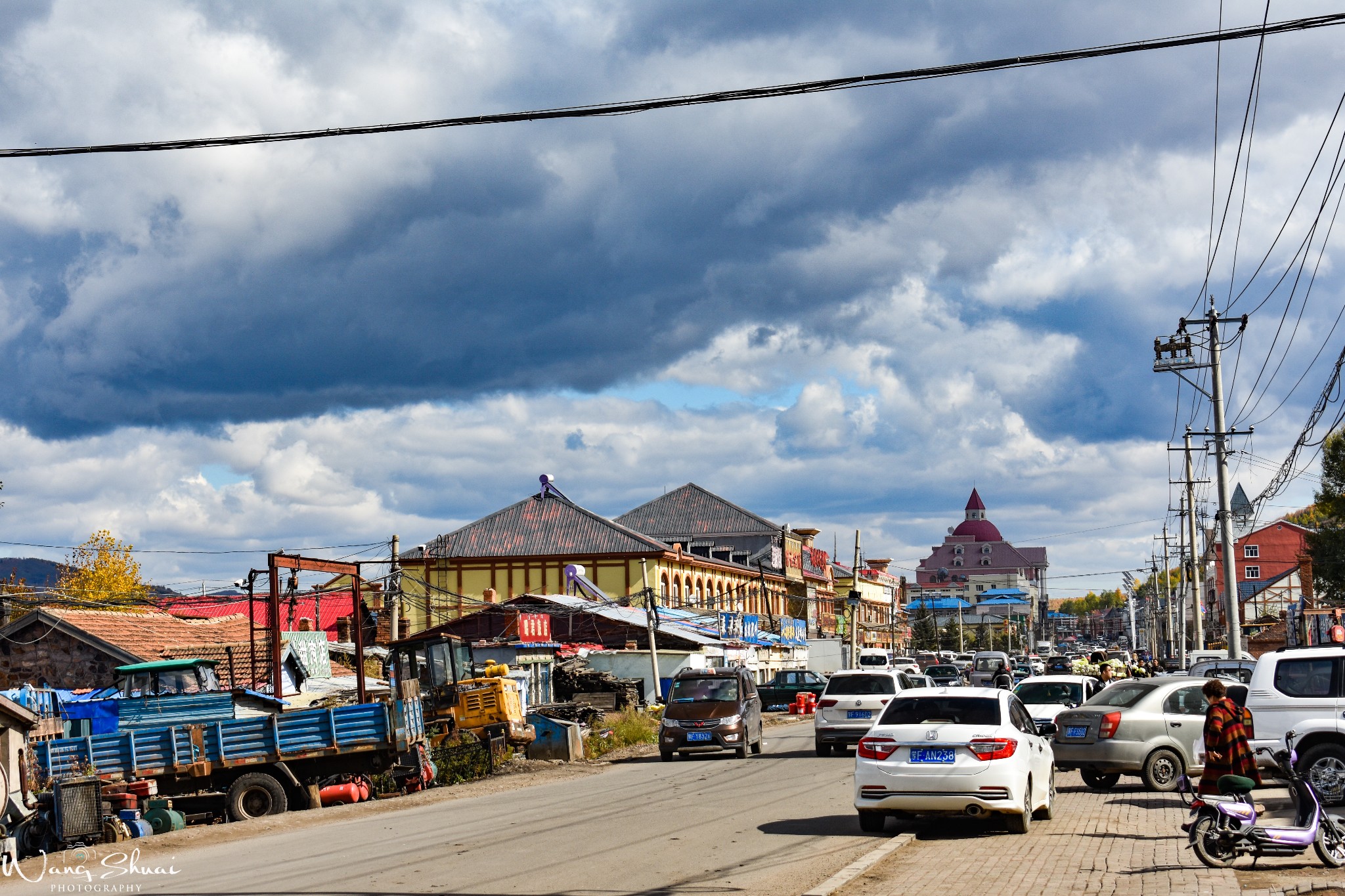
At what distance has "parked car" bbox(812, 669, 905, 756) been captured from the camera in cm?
2648

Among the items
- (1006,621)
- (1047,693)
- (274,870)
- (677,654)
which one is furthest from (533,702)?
(1006,621)

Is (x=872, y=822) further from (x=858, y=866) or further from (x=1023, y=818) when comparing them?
(x=858, y=866)

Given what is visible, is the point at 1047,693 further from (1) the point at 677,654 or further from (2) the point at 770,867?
(1) the point at 677,654

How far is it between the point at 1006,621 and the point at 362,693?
169m

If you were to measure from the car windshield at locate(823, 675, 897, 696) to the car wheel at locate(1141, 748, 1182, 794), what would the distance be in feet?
31.1

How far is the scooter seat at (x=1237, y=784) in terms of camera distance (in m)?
11.2

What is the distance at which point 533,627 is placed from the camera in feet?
177

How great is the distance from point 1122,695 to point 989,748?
623 centimetres

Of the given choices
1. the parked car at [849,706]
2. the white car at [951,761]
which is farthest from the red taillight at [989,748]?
the parked car at [849,706]

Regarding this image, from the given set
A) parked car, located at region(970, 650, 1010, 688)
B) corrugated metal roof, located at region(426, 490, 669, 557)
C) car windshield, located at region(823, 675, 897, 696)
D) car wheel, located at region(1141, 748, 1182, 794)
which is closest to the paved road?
car wheel, located at region(1141, 748, 1182, 794)

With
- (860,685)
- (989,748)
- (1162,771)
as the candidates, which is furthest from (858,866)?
Result: (860,685)

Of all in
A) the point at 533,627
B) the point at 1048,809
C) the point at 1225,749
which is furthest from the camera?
the point at 533,627

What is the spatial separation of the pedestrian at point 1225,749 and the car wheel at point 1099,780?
20.1ft

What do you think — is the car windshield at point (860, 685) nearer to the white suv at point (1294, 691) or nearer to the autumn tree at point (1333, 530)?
the white suv at point (1294, 691)
